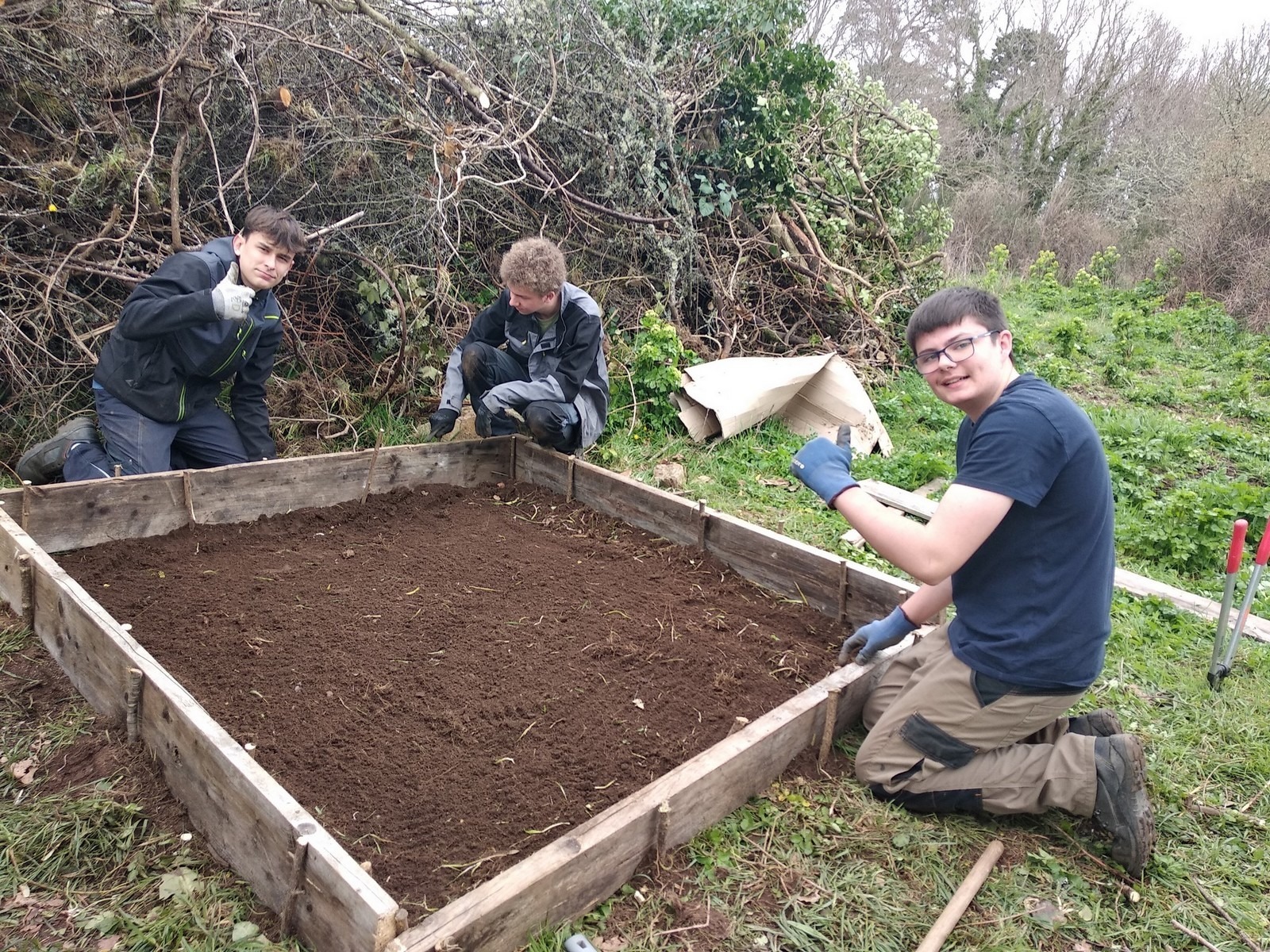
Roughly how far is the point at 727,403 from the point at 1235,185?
1226cm

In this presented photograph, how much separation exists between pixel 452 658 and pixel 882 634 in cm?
136

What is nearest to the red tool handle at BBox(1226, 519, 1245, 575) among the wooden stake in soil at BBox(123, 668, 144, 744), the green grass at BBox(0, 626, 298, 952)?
the green grass at BBox(0, 626, 298, 952)

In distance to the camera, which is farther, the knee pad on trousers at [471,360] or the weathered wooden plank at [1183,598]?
the knee pad on trousers at [471,360]

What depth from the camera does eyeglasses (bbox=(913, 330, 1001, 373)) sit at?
6.65ft

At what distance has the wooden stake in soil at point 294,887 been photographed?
156 centimetres

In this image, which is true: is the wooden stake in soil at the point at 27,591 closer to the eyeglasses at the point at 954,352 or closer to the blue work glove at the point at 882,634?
the blue work glove at the point at 882,634

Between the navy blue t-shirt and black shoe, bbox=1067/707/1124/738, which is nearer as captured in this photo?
the navy blue t-shirt

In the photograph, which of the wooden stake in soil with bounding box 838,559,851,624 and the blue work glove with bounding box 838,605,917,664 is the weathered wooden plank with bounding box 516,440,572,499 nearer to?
the wooden stake in soil with bounding box 838,559,851,624

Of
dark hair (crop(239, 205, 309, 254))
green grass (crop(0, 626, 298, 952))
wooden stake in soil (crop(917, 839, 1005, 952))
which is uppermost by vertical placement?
dark hair (crop(239, 205, 309, 254))

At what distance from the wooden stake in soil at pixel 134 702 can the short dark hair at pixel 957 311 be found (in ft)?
7.00

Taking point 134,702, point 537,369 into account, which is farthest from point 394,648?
point 537,369

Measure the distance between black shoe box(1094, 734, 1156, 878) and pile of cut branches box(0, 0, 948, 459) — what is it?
4.00 m

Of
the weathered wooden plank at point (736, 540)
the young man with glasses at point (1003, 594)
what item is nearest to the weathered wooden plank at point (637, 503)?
the weathered wooden plank at point (736, 540)

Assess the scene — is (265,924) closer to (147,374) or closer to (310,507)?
(310,507)
